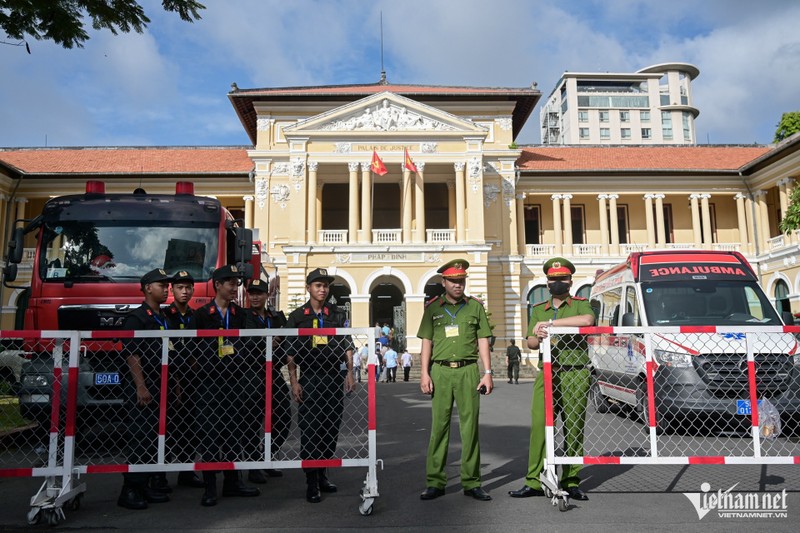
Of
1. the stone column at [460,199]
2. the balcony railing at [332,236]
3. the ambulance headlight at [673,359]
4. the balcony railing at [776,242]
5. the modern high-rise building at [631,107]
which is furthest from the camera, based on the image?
the modern high-rise building at [631,107]

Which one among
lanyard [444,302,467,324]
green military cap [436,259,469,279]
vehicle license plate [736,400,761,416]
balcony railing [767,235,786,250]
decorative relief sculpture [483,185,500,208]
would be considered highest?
decorative relief sculpture [483,185,500,208]

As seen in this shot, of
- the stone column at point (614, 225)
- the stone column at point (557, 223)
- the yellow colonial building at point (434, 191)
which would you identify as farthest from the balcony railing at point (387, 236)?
the stone column at point (614, 225)

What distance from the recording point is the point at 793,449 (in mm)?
6852

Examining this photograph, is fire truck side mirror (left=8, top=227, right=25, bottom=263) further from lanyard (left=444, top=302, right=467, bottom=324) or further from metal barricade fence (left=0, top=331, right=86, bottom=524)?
lanyard (left=444, top=302, right=467, bottom=324)

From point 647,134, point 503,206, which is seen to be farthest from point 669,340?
point 647,134

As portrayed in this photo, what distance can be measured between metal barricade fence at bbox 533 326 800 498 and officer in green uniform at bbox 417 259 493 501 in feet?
1.91

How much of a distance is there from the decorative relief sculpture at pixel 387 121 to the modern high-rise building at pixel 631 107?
63.7m

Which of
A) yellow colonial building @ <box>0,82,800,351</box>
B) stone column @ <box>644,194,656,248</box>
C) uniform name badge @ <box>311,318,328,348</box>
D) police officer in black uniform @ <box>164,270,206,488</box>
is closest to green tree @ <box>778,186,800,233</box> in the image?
uniform name badge @ <box>311,318,328,348</box>

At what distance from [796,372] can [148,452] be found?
250 inches

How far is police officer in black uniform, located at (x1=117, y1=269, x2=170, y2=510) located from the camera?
5027 millimetres

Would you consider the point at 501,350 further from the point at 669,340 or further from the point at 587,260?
the point at 669,340

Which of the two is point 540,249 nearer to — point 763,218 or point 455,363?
point 763,218

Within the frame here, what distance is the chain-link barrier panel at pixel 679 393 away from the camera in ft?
16.6

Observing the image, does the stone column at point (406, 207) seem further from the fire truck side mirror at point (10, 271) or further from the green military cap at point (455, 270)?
the green military cap at point (455, 270)
